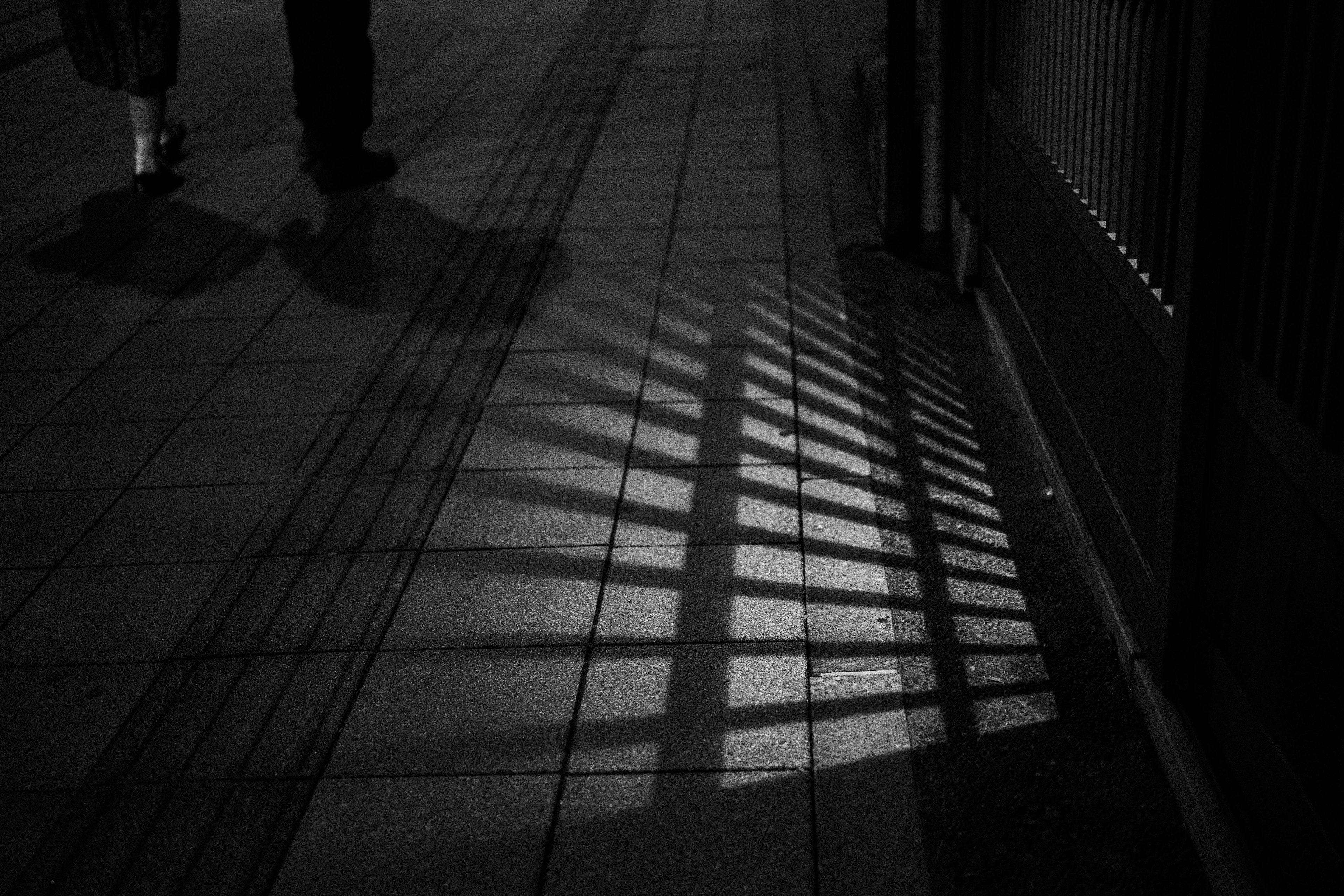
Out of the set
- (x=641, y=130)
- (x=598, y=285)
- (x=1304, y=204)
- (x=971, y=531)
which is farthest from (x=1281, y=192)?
(x=641, y=130)

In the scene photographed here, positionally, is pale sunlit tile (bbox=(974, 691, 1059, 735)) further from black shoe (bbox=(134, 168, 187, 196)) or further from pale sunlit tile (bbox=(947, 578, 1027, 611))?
black shoe (bbox=(134, 168, 187, 196))

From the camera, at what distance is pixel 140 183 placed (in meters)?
7.22

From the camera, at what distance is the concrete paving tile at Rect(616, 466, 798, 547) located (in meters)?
3.78

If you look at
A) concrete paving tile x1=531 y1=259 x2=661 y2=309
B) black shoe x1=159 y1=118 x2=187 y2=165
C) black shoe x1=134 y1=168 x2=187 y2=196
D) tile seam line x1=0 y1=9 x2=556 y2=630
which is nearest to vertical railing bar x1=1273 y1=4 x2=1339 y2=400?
tile seam line x1=0 y1=9 x2=556 y2=630

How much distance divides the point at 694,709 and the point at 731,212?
392cm

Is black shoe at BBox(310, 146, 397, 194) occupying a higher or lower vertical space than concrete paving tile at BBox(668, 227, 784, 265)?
higher

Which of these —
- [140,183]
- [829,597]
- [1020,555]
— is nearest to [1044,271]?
[1020,555]

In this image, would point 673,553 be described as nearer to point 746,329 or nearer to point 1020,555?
point 1020,555

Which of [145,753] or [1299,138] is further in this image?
[145,753]

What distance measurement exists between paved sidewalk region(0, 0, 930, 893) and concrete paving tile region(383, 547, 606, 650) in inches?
0.4

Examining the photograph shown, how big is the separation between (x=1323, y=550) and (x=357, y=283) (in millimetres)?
4471

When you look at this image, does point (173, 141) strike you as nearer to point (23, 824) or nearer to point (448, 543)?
point (448, 543)

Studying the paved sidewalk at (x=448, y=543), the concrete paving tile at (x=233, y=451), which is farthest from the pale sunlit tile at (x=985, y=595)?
the concrete paving tile at (x=233, y=451)

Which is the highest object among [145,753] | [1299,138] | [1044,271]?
[1299,138]
